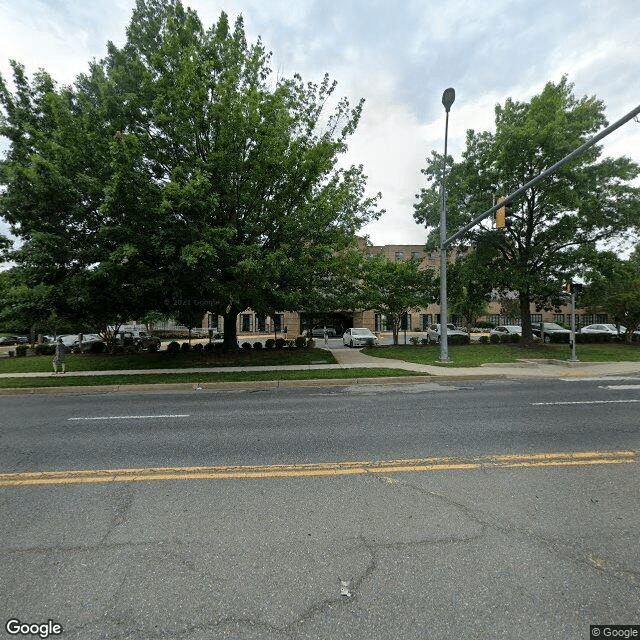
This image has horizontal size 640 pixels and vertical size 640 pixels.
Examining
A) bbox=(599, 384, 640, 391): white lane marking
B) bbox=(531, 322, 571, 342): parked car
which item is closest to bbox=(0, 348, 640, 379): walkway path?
bbox=(599, 384, 640, 391): white lane marking

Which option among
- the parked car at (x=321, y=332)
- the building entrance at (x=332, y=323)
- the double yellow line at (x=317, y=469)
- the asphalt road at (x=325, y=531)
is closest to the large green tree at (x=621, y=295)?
the double yellow line at (x=317, y=469)

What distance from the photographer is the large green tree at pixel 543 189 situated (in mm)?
17172

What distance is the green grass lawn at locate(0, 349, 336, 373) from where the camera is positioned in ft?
52.9

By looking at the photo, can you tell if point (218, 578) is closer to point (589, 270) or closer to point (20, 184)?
point (20, 184)

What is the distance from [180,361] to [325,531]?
51.0ft

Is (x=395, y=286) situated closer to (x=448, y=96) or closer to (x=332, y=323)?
(x=448, y=96)

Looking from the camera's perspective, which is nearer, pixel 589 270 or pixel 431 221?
pixel 589 270

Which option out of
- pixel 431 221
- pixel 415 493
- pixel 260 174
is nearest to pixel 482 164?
pixel 431 221

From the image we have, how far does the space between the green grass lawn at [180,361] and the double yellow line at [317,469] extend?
11.6 m

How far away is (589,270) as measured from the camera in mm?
18344

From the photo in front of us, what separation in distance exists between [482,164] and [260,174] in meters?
12.7

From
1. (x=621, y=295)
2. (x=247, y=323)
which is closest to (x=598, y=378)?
(x=621, y=295)

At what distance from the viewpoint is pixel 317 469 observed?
439 cm

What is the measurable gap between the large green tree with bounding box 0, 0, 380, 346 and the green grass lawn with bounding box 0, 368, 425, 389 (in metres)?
2.84
